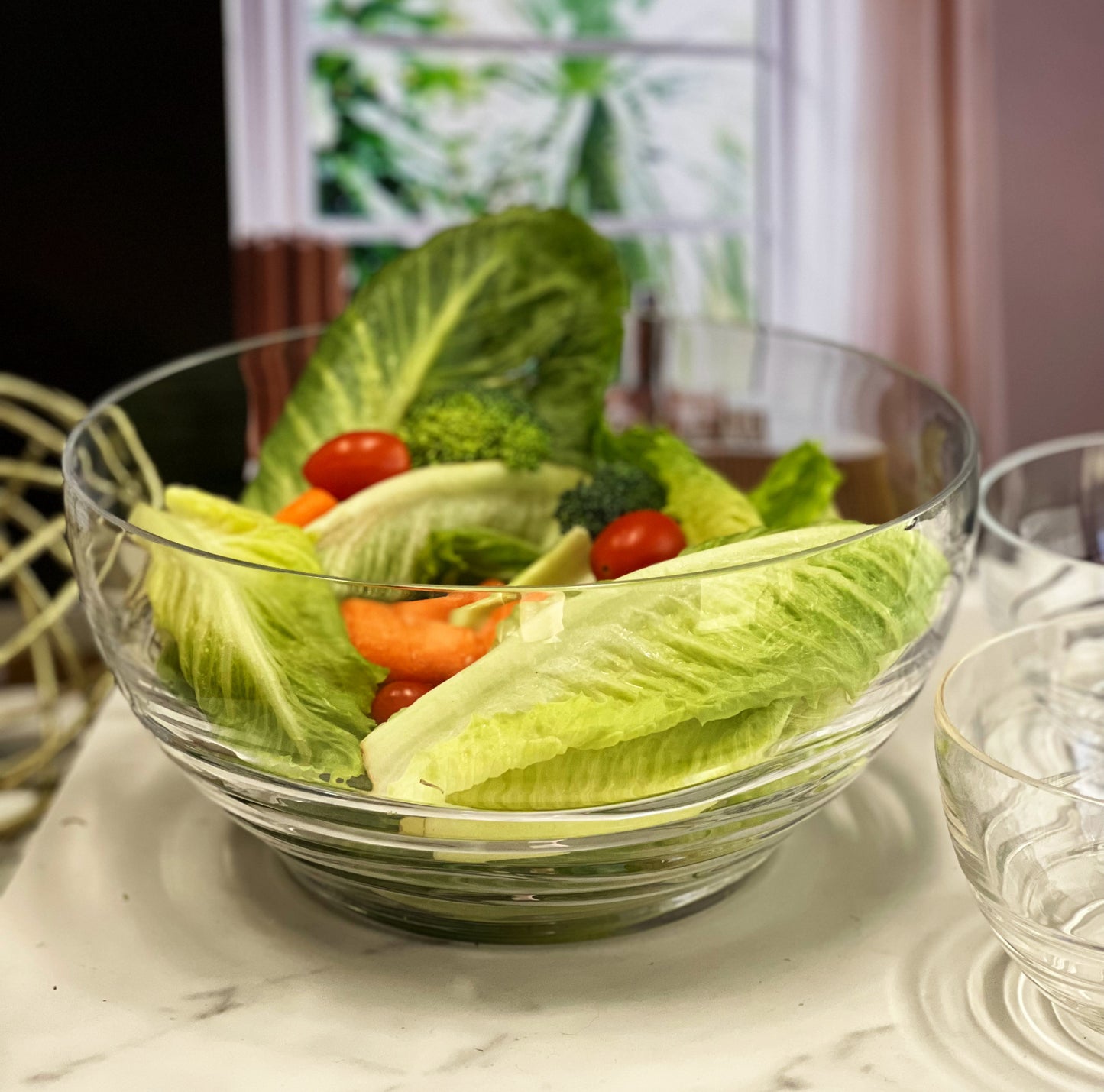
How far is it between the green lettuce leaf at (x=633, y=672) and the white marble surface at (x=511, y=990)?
0.44 feet

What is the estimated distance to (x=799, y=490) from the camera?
973 millimetres

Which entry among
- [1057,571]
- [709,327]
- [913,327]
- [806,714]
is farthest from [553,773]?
[913,327]

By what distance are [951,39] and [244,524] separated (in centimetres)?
318

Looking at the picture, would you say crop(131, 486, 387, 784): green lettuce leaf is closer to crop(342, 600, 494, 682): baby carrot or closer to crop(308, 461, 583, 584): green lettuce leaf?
crop(342, 600, 494, 682): baby carrot

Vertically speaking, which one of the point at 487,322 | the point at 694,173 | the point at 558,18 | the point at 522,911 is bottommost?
the point at 522,911

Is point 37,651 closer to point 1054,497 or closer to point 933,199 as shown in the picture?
point 1054,497

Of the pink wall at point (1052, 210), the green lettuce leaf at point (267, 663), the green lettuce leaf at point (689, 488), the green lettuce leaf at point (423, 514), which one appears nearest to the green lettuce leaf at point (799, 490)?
the green lettuce leaf at point (689, 488)

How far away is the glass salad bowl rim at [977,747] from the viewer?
0.56 metres

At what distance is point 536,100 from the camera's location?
3.87m

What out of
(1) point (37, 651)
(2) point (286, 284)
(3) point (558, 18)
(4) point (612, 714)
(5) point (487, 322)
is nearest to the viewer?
(4) point (612, 714)

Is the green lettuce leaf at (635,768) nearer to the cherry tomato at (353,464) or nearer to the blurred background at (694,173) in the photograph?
the cherry tomato at (353,464)

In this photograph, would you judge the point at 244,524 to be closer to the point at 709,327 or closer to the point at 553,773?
the point at 553,773

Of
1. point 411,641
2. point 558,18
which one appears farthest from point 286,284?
point 411,641

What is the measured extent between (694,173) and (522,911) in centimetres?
359
